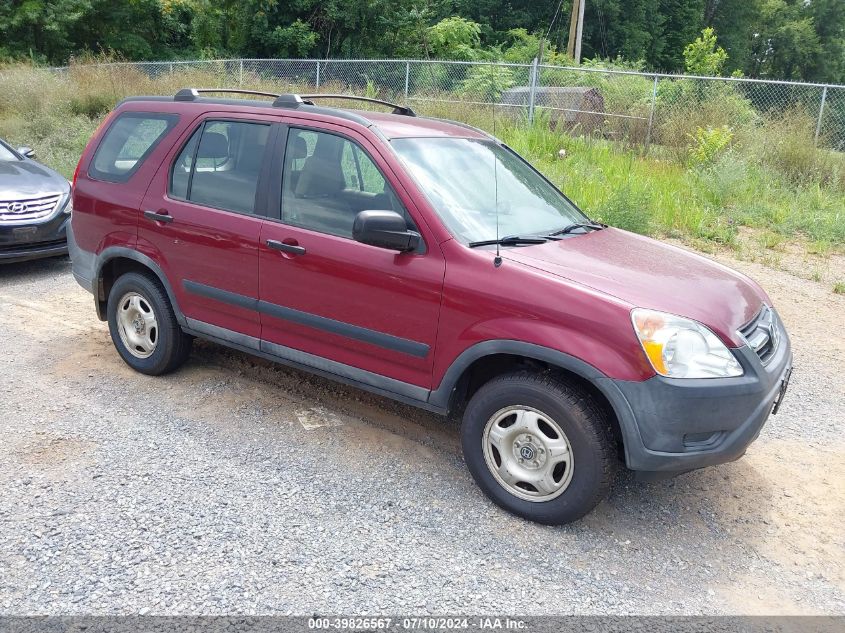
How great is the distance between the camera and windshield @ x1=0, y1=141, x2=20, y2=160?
28.7 ft

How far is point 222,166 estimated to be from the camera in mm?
4555

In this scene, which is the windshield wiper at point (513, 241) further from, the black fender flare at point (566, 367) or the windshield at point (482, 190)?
the black fender flare at point (566, 367)

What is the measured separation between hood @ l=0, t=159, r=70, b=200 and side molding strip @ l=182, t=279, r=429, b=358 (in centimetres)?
411

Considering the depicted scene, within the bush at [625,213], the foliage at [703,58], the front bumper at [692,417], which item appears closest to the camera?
the front bumper at [692,417]

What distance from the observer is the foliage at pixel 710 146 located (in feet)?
40.5

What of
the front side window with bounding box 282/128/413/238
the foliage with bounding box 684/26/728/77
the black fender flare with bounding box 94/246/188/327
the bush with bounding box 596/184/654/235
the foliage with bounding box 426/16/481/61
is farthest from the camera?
the foliage with bounding box 426/16/481/61

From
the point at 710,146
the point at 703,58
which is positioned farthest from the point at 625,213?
the point at 703,58

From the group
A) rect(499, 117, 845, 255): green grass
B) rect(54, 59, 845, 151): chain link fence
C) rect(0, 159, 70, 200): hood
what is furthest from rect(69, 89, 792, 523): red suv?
rect(54, 59, 845, 151): chain link fence

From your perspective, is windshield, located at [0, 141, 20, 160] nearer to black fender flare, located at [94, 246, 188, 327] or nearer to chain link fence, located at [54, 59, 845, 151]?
black fender flare, located at [94, 246, 188, 327]

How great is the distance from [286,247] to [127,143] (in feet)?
5.94

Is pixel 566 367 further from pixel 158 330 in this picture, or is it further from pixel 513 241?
pixel 158 330

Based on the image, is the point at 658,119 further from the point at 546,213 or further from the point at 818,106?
the point at 546,213

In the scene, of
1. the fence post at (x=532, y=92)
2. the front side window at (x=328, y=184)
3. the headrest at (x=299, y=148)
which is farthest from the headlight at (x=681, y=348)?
the fence post at (x=532, y=92)

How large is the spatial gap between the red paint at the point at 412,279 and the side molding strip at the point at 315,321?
0.03 m
